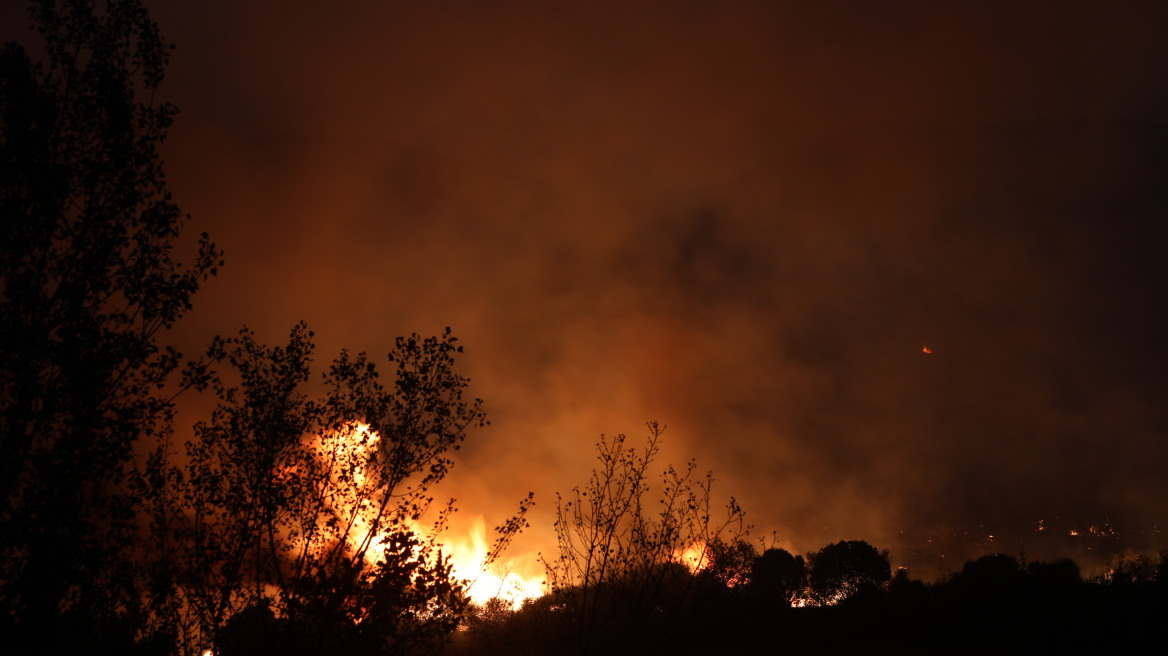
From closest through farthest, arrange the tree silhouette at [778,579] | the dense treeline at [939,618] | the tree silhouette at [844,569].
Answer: the dense treeline at [939,618] < the tree silhouette at [778,579] < the tree silhouette at [844,569]

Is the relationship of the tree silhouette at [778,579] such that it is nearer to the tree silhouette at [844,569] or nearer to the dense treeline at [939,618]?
the dense treeline at [939,618]

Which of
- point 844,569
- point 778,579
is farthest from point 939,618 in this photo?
point 844,569

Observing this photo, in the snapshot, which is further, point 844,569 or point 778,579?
point 844,569

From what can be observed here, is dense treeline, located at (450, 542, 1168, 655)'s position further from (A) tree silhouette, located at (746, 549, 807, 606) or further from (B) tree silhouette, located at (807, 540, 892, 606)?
(B) tree silhouette, located at (807, 540, 892, 606)

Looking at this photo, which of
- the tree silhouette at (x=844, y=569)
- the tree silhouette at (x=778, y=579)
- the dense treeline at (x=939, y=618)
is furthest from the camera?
the tree silhouette at (x=844, y=569)

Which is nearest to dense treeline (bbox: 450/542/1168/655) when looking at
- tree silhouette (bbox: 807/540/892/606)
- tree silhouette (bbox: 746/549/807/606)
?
tree silhouette (bbox: 746/549/807/606)

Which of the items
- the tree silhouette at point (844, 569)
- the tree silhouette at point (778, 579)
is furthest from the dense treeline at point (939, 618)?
the tree silhouette at point (844, 569)

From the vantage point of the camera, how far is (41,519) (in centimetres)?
1728

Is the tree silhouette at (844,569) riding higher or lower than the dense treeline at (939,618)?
higher

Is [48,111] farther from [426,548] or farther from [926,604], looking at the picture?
[926,604]

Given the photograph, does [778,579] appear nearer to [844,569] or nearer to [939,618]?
[939,618]

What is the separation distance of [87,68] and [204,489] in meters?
12.8

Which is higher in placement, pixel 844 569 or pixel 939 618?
pixel 844 569

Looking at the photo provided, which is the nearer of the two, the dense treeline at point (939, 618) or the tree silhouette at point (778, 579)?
the dense treeline at point (939, 618)
